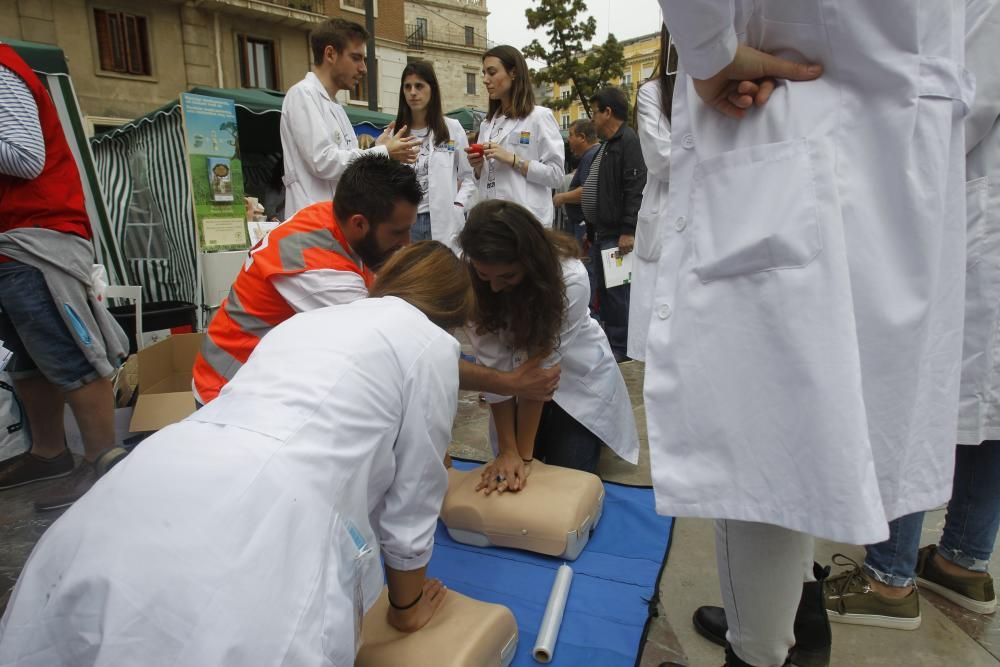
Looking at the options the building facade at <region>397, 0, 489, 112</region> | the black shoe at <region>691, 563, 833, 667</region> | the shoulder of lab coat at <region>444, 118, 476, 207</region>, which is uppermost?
the building facade at <region>397, 0, 489, 112</region>

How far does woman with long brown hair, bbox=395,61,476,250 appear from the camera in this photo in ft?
8.96

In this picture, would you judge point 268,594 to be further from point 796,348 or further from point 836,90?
point 836,90

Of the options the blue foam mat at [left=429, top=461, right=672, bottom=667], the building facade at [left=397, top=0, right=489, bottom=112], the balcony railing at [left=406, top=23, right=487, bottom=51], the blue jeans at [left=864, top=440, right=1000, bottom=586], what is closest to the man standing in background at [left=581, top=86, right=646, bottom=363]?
the blue foam mat at [left=429, top=461, right=672, bottom=667]

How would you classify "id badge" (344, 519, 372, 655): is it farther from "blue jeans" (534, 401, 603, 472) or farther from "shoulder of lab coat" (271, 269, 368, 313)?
"blue jeans" (534, 401, 603, 472)

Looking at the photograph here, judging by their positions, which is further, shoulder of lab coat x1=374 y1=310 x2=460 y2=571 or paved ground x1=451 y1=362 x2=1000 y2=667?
paved ground x1=451 y1=362 x2=1000 y2=667

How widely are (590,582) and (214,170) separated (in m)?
3.48

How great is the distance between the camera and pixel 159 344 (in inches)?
100

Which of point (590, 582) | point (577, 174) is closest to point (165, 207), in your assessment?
point (577, 174)

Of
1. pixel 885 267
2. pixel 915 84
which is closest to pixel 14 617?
pixel 885 267

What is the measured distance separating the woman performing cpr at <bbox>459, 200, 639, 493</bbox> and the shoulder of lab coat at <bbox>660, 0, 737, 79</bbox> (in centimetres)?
95

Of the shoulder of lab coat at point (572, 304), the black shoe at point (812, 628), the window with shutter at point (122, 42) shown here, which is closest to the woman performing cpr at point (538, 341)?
the shoulder of lab coat at point (572, 304)

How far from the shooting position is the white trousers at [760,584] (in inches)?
35.5

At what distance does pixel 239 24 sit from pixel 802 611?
58.0ft

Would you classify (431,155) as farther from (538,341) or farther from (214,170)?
(214,170)
